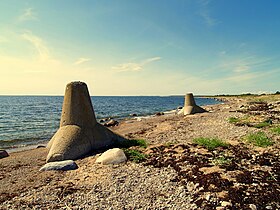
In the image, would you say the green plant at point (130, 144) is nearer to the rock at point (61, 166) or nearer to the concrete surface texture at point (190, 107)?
the rock at point (61, 166)

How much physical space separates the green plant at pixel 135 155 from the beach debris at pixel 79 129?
241 centimetres

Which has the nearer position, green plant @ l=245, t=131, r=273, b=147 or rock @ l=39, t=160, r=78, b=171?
rock @ l=39, t=160, r=78, b=171

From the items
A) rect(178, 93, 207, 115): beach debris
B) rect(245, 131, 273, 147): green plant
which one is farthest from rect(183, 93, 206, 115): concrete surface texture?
rect(245, 131, 273, 147): green plant

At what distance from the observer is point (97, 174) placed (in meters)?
9.03

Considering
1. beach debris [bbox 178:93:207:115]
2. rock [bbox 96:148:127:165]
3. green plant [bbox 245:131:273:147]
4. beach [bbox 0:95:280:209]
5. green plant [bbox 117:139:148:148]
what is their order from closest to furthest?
beach [bbox 0:95:280:209] → rock [bbox 96:148:127:165] → green plant [bbox 245:131:273:147] → green plant [bbox 117:139:148:148] → beach debris [bbox 178:93:207:115]

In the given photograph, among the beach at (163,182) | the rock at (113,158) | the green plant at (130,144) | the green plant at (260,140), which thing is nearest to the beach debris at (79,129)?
the green plant at (130,144)

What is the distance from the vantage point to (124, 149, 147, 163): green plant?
1042cm

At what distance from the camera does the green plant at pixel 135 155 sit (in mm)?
10420

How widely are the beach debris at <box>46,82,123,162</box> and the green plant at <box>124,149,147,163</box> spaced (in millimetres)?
2413

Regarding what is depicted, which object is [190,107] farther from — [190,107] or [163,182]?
[163,182]

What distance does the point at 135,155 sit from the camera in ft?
36.0

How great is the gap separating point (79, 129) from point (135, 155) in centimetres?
388

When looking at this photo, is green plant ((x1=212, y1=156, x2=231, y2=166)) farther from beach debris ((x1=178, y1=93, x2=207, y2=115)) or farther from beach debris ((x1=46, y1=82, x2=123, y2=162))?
beach debris ((x1=178, y1=93, x2=207, y2=115))

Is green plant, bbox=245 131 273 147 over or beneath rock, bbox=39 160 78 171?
over
